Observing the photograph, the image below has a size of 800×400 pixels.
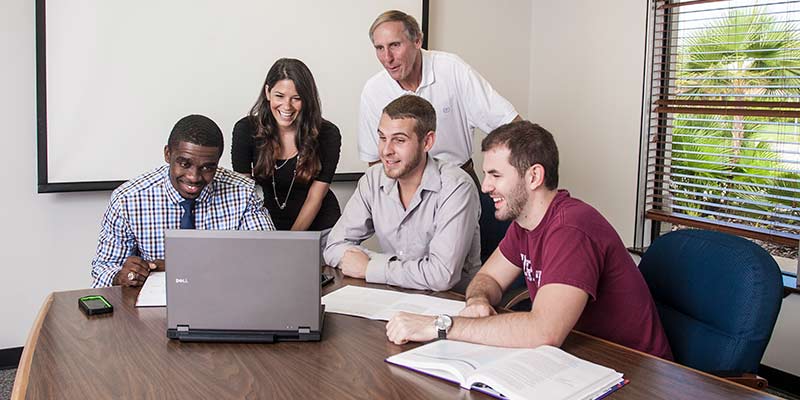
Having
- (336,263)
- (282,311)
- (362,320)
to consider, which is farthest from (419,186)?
(282,311)

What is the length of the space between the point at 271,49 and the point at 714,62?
2099mm

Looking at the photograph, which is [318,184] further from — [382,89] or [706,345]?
[706,345]

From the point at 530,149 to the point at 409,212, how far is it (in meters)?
0.64

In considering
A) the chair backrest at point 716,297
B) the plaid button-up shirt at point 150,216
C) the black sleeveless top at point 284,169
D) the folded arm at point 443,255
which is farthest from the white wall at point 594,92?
the plaid button-up shirt at point 150,216

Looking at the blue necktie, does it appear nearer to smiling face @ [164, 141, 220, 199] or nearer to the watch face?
smiling face @ [164, 141, 220, 199]

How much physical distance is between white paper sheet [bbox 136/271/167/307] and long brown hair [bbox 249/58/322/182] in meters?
0.89

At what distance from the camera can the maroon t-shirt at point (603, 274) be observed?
1820 millimetres

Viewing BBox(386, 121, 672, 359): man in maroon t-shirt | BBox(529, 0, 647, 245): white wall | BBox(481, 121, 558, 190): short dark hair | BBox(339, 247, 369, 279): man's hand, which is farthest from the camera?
BBox(529, 0, 647, 245): white wall

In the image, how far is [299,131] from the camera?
118 inches

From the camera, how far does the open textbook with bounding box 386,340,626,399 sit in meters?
1.43

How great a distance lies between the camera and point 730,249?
192 cm

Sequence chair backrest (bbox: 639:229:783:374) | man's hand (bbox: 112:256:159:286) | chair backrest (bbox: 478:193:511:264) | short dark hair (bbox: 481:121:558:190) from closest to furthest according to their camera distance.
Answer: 1. chair backrest (bbox: 639:229:783:374)
2. short dark hair (bbox: 481:121:558:190)
3. man's hand (bbox: 112:256:159:286)
4. chair backrest (bbox: 478:193:511:264)

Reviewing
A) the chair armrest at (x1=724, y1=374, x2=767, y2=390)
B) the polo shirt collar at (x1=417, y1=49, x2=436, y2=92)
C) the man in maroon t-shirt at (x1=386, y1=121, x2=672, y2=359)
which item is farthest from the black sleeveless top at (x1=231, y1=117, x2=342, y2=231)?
the chair armrest at (x1=724, y1=374, x2=767, y2=390)

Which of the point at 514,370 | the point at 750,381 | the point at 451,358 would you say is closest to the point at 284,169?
the point at 451,358
